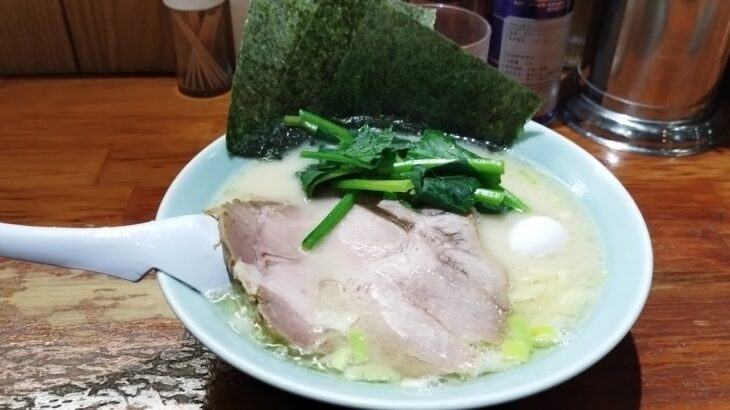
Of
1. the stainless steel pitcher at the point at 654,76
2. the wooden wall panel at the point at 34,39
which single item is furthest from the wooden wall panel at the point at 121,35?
the stainless steel pitcher at the point at 654,76

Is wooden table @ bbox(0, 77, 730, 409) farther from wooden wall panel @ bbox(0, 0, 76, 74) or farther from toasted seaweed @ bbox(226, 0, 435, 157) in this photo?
toasted seaweed @ bbox(226, 0, 435, 157)

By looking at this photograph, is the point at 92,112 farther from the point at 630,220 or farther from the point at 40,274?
the point at 630,220

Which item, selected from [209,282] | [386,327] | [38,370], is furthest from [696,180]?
[38,370]

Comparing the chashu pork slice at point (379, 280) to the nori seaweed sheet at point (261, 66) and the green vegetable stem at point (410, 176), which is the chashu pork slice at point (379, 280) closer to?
the green vegetable stem at point (410, 176)

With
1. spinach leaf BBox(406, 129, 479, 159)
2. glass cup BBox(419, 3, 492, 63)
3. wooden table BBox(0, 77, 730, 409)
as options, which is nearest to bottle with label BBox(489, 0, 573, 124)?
glass cup BBox(419, 3, 492, 63)

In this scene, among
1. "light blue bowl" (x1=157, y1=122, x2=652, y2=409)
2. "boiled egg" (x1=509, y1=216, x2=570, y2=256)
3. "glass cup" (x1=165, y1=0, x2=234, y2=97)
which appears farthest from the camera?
"glass cup" (x1=165, y1=0, x2=234, y2=97)

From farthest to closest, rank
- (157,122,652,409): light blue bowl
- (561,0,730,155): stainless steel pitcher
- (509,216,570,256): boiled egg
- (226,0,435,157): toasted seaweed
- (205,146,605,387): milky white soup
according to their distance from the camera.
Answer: (561,0,730,155): stainless steel pitcher, (226,0,435,157): toasted seaweed, (509,216,570,256): boiled egg, (205,146,605,387): milky white soup, (157,122,652,409): light blue bowl

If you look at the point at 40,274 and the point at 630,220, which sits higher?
the point at 630,220
